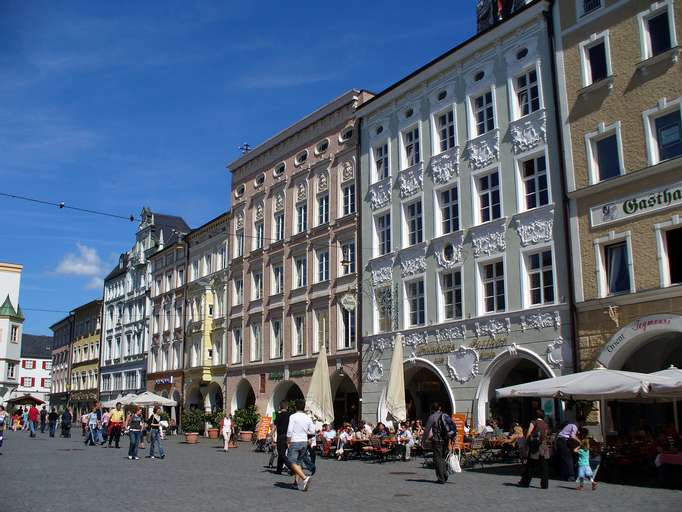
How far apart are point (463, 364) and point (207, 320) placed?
76.3 feet

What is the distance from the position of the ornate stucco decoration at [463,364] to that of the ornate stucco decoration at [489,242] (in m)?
3.29

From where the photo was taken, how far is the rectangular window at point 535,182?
23.8 m

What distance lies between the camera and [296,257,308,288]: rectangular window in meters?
36.2

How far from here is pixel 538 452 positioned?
49.6 feet

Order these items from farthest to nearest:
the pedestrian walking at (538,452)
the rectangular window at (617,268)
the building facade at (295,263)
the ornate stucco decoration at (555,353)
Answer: the building facade at (295,263) < the ornate stucco decoration at (555,353) < the rectangular window at (617,268) < the pedestrian walking at (538,452)

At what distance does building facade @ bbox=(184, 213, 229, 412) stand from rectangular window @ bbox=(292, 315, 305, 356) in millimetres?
7893

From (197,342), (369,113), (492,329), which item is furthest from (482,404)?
(197,342)

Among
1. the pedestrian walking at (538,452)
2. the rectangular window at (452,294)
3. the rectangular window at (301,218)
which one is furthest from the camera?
the rectangular window at (301,218)

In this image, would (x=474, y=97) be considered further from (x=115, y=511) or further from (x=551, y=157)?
(x=115, y=511)

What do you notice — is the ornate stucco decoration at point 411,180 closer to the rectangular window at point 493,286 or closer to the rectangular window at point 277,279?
the rectangular window at point 493,286

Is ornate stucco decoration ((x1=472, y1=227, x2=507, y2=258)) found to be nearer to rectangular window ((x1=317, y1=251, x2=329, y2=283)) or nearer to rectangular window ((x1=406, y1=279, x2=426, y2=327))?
rectangular window ((x1=406, y1=279, x2=426, y2=327))

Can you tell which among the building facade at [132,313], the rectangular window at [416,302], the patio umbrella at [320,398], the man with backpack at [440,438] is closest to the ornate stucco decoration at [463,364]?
the rectangular window at [416,302]

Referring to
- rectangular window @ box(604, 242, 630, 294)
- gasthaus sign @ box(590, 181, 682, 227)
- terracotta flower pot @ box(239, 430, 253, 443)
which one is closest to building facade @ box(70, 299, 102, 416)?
terracotta flower pot @ box(239, 430, 253, 443)

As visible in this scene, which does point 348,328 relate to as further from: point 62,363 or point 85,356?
point 62,363
